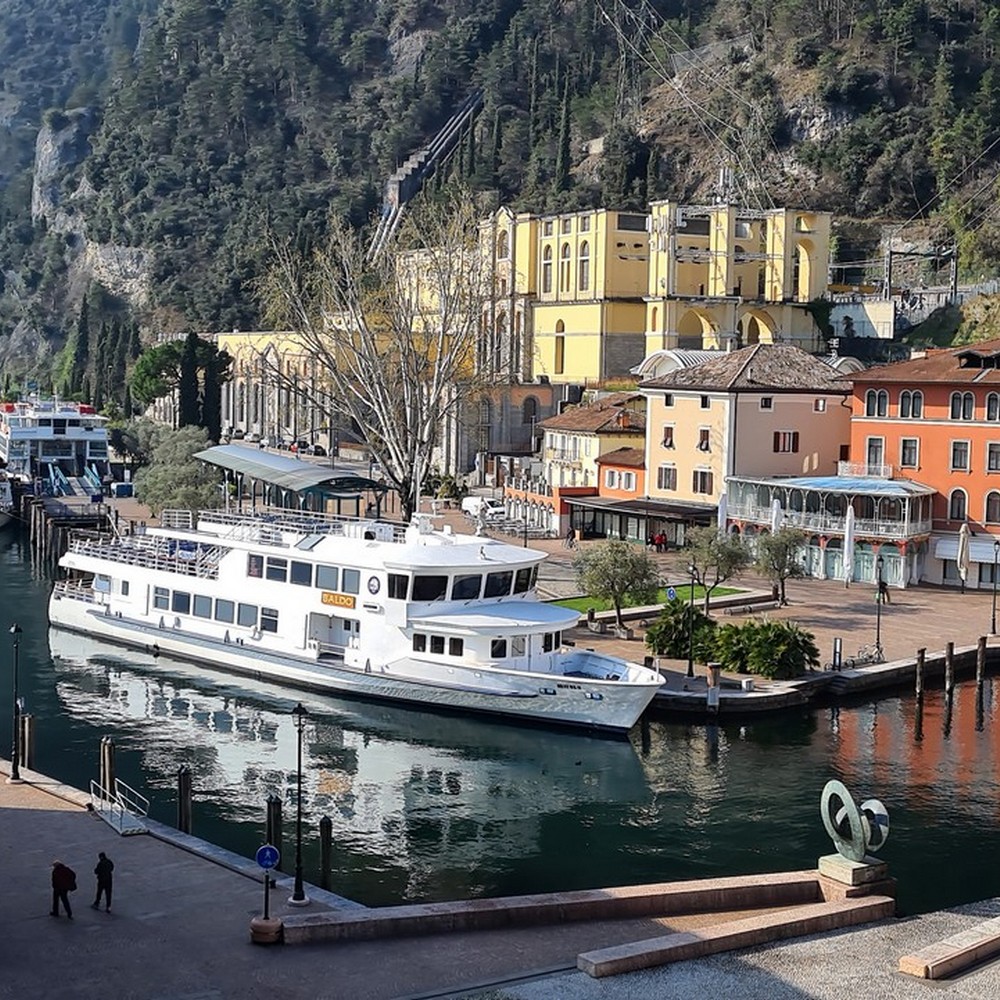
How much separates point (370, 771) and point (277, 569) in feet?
40.3

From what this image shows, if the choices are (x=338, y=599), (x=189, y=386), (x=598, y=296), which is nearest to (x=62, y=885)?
(x=338, y=599)

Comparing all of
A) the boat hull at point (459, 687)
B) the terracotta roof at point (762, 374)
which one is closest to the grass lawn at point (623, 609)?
the boat hull at point (459, 687)

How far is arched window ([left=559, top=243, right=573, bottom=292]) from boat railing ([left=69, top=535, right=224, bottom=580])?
51.5 meters

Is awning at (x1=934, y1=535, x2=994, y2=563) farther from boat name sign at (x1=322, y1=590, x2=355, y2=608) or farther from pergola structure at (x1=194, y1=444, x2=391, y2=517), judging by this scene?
boat name sign at (x1=322, y1=590, x2=355, y2=608)

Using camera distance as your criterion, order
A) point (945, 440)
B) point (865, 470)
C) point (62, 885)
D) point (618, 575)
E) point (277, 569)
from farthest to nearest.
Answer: point (865, 470), point (945, 440), point (618, 575), point (277, 569), point (62, 885)

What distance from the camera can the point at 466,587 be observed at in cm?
4928

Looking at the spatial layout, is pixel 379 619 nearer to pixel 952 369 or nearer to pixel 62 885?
pixel 62 885

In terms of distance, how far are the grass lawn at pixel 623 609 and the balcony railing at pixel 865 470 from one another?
11.1 metres

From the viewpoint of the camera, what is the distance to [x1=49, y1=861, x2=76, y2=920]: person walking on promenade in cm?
2725

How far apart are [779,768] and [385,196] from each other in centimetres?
15087

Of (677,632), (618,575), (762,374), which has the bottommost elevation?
(677,632)

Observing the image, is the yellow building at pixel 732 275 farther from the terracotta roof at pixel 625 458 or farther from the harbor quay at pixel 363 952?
the harbor quay at pixel 363 952

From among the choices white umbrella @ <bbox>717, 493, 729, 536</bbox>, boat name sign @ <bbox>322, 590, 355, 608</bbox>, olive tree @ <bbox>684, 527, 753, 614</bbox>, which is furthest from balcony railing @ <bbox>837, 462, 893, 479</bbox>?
boat name sign @ <bbox>322, 590, 355, 608</bbox>

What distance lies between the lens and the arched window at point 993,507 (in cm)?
6719
